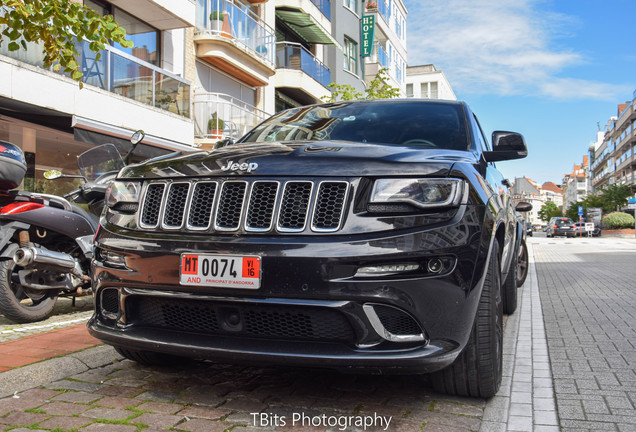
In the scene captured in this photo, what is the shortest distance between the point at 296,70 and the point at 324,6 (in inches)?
220

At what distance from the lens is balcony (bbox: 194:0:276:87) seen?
59.8 feet

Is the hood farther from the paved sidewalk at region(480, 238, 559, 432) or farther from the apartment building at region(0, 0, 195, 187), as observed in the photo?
the apartment building at region(0, 0, 195, 187)

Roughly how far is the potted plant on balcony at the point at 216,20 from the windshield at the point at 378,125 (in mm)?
14792

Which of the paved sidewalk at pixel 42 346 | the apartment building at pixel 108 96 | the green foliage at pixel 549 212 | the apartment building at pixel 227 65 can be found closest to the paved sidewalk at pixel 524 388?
the paved sidewalk at pixel 42 346

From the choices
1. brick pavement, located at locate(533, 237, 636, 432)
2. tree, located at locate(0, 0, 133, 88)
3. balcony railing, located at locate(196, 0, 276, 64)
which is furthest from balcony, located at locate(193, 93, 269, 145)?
tree, located at locate(0, 0, 133, 88)

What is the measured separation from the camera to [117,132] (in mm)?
12844

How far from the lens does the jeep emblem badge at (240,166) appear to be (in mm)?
2809

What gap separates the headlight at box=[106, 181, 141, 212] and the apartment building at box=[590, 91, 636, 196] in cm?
7554

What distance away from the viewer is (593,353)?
430cm

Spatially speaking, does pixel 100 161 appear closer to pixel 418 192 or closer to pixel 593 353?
pixel 418 192

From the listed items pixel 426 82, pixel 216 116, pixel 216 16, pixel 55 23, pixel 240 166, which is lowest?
pixel 240 166

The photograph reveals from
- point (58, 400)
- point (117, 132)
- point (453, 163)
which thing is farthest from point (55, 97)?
point (453, 163)

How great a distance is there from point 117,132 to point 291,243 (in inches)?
440

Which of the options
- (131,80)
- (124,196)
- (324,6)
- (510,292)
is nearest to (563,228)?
(324,6)
